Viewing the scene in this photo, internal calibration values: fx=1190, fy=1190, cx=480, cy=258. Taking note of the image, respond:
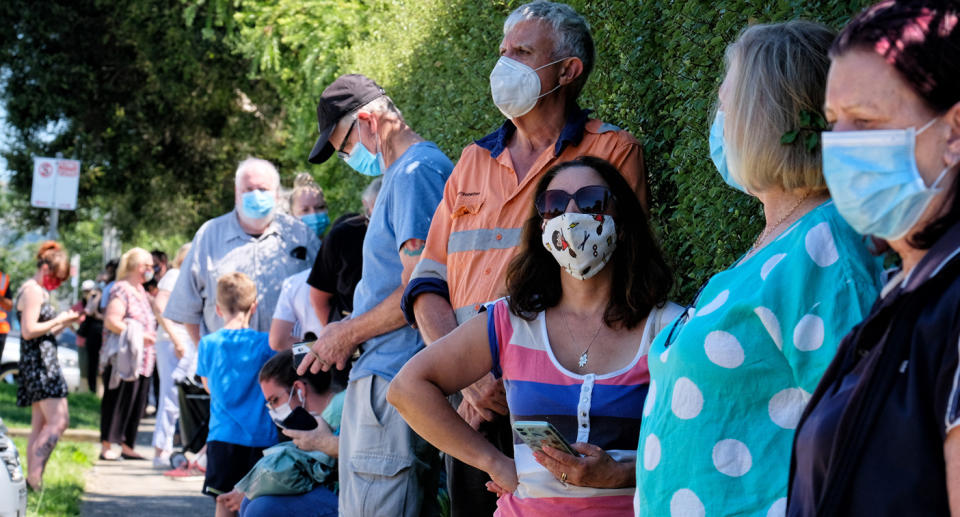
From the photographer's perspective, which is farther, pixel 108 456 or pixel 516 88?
pixel 108 456

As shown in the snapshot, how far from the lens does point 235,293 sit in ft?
22.5

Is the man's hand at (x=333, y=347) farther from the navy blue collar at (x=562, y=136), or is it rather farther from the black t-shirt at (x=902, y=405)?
the black t-shirt at (x=902, y=405)

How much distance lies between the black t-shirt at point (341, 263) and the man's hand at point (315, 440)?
0.83m

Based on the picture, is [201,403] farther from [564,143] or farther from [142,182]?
[142,182]

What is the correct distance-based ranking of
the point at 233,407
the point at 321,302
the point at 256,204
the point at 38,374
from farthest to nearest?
the point at 38,374
the point at 256,204
the point at 233,407
the point at 321,302

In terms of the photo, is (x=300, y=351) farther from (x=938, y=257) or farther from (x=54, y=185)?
(x=54, y=185)

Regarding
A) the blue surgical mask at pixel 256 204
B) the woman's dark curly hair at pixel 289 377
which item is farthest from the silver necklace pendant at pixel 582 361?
the blue surgical mask at pixel 256 204

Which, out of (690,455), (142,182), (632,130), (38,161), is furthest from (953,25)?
(142,182)

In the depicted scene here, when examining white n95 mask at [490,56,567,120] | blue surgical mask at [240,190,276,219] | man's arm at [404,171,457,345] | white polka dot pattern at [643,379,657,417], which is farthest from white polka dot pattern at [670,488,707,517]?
blue surgical mask at [240,190,276,219]

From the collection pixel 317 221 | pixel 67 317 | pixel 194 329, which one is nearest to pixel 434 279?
pixel 194 329

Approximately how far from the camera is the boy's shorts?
20.6 feet

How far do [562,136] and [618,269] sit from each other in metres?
0.67

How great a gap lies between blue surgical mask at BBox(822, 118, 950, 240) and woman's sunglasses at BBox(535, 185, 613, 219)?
1512 millimetres

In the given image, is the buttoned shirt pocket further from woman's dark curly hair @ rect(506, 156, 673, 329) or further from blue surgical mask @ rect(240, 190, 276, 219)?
blue surgical mask @ rect(240, 190, 276, 219)
